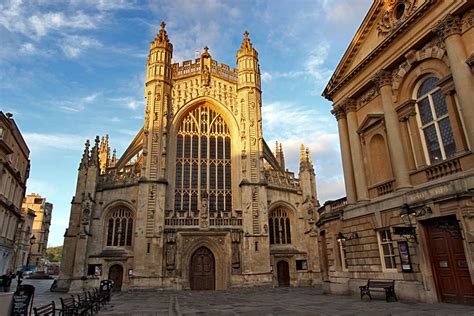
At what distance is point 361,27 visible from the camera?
1766 centimetres

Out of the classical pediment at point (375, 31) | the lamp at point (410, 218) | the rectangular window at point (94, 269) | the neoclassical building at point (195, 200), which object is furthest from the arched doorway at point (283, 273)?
the lamp at point (410, 218)

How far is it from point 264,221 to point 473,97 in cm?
1862

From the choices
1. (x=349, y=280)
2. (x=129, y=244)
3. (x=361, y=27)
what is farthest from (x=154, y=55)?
(x=349, y=280)

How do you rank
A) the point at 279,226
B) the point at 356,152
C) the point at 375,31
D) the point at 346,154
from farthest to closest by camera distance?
the point at 279,226 → the point at 346,154 → the point at 356,152 → the point at 375,31

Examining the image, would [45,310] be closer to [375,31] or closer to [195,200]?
[375,31]

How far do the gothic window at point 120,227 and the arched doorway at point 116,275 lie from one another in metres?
1.81

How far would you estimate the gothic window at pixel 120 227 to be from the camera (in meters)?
27.0

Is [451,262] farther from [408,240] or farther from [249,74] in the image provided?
[249,74]

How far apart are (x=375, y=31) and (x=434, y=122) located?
6.39 meters

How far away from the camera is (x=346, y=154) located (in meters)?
18.5

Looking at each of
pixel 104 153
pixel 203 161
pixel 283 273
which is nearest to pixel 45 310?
pixel 203 161

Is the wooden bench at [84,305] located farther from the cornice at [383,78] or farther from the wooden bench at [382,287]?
the cornice at [383,78]

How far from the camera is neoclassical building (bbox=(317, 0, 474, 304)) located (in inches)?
462

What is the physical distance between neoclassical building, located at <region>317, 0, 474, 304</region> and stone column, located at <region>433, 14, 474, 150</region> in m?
0.03
